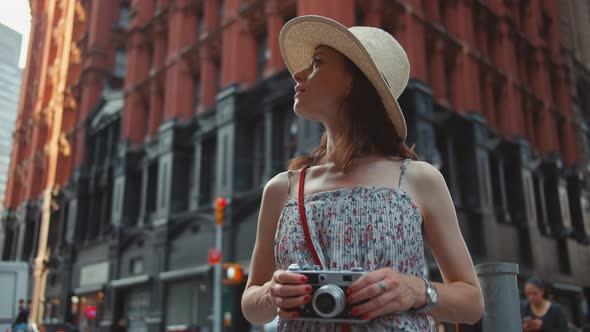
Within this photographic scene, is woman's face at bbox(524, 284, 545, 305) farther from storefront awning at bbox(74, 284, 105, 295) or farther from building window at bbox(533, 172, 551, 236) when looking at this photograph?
storefront awning at bbox(74, 284, 105, 295)

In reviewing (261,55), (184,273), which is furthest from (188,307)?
(261,55)

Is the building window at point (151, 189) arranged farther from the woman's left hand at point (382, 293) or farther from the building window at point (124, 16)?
the woman's left hand at point (382, 293)

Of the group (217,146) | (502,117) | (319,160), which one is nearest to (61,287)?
(217,146)

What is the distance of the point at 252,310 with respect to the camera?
1.52 metres

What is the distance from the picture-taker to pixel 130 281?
2122 centimetres

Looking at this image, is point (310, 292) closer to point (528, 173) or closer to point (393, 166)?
point (393, 166)

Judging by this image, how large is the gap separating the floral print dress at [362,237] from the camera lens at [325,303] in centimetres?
17

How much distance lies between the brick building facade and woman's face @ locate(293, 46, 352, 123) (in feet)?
43.5

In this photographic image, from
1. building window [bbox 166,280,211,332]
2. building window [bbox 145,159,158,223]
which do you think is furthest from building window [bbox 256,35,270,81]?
building window [bbox 166,280,211,332]

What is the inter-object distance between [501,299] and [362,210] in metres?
1.44

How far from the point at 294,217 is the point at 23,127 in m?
35.4

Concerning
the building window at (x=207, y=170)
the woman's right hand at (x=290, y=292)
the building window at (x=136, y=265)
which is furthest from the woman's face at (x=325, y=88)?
the building window at (x=136, y=265)

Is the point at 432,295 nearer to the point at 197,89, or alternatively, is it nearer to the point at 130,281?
the point at 130,281

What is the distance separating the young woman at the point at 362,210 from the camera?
4.16ft
